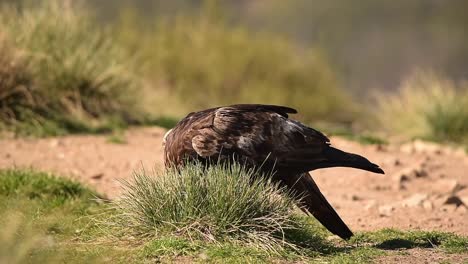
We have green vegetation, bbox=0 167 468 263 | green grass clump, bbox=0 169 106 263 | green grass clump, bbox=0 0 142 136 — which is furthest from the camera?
green grass clump, bbox=0 0 142 136

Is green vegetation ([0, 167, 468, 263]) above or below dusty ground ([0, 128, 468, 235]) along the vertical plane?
above

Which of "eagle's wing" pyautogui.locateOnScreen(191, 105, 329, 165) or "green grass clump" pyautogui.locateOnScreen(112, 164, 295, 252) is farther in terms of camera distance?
"eagle's wing" pyautogui.locateOnScreen(191, 105, 329, 165)

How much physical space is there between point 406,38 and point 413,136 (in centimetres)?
4632

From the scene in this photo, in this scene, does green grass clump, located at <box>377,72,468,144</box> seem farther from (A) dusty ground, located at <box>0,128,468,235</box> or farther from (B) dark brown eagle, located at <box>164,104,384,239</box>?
(B) dark brown eagle, located at <box>164,104,384,239</box>

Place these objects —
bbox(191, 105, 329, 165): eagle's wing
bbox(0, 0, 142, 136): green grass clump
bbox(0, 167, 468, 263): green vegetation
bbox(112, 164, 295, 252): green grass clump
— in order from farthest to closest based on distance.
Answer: bbox(0, 0, 142, 136): green grass clump → bbox(191, 105, 329, 165): eagle's wing → bbox(112, 164, 295, 252): green grass clump → bbox(0, 167, 468, 263): green vegetation

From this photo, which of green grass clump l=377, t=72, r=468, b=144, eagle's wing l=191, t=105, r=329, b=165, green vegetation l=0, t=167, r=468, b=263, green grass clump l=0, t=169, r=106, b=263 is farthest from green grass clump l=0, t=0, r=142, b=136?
eagle's wing l=191, t=105, r=329, b=165

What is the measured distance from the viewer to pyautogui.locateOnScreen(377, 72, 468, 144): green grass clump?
Result: 47.9ft

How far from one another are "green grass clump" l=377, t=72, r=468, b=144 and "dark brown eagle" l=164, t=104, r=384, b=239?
758 cm

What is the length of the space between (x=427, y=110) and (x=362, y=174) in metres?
4.34

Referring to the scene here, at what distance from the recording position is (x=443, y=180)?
1087 centimetres

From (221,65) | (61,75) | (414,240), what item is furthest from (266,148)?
(221,65)

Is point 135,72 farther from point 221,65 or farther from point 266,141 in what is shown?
point 266,141

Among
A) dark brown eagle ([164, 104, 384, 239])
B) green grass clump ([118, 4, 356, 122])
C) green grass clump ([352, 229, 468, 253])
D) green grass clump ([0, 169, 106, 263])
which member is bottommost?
green grass clump ([118, 4, 356, 122])

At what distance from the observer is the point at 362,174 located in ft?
36.4
